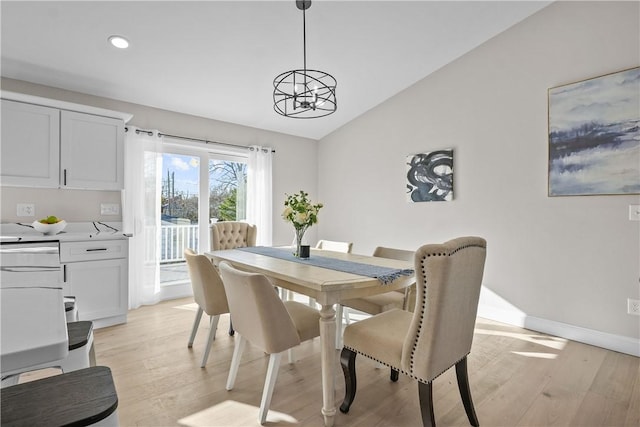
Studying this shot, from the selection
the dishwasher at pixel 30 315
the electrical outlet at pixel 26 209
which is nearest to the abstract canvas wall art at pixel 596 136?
the dishwasher at pixel 30 315

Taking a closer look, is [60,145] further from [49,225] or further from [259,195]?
[259,195]

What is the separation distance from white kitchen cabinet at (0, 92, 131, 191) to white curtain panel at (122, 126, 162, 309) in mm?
242

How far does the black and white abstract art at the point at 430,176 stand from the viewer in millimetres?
3750

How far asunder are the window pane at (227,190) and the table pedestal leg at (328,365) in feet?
10.5

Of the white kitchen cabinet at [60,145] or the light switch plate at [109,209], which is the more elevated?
the white kitchen cabinet at [60,145]

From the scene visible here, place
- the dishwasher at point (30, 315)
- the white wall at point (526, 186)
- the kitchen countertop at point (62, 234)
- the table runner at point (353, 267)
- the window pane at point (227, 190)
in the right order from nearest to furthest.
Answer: the dishwasher at point (30, 315)
the table runner at point (353, 267)
the white wall at point (526, 186)
the kitchen countertop at point (62, 234)
the window pane at point (227, 190)

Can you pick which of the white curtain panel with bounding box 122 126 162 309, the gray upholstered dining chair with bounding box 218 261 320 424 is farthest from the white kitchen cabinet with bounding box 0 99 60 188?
the gray upholstered dining chair with bounding box 218 261 320 424

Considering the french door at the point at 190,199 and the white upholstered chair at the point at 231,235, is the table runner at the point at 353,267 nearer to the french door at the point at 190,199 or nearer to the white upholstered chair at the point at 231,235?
the white upholstered chair at the point at 231,235

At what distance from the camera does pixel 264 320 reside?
1.67 metres

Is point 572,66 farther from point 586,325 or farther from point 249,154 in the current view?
point 249,154

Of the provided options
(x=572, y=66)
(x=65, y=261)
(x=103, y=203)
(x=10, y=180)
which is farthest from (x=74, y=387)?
(x=572, y=66)

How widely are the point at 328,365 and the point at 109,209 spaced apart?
3188mm

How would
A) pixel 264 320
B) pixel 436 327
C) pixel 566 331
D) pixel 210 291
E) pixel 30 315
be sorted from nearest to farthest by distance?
pixel 30 315 < pixel 436 327 < pixel 264 320 < pixel 210 291 < pixel 566 331

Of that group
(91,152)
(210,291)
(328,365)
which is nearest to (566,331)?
(328,365)
